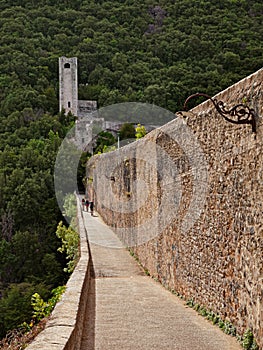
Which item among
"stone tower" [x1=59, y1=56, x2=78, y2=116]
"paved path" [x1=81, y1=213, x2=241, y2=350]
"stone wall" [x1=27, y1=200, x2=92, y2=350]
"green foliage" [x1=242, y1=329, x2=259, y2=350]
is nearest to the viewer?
"stone wall" [x1=27, y1=200, x2=92, y2=350]

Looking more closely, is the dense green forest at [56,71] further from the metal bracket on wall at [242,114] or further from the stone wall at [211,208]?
the metal bracket on wall at [242,114]

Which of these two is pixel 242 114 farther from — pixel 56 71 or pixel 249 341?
pixel 56 71

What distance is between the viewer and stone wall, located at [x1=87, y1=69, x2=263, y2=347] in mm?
4422

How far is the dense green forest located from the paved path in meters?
16.0

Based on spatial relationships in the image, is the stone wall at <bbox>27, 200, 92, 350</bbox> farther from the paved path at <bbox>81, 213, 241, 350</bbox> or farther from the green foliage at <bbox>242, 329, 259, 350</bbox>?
the green foliage at <bbox>242, 329, 259, 350</bbox>

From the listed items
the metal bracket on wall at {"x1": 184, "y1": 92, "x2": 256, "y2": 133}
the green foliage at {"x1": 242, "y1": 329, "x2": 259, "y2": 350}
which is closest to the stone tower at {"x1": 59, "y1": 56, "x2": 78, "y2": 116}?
the metal bracket on wall at {"x1": 184, "y1": 92, "x2": 256, "y2": 133}

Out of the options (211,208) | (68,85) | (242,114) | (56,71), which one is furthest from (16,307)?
(56,71)

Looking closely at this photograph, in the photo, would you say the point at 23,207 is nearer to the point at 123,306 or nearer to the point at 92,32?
the point at 123,306

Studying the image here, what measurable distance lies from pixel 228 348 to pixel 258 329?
1.33ft

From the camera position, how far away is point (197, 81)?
42062mm

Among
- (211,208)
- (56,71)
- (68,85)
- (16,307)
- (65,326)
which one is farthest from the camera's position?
(56,71)

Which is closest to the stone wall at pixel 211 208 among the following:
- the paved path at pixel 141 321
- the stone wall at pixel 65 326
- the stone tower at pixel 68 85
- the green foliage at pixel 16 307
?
the paved path at pixel 141 321

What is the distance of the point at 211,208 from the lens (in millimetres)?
5656

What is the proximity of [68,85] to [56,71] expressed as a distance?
5.76 meters
